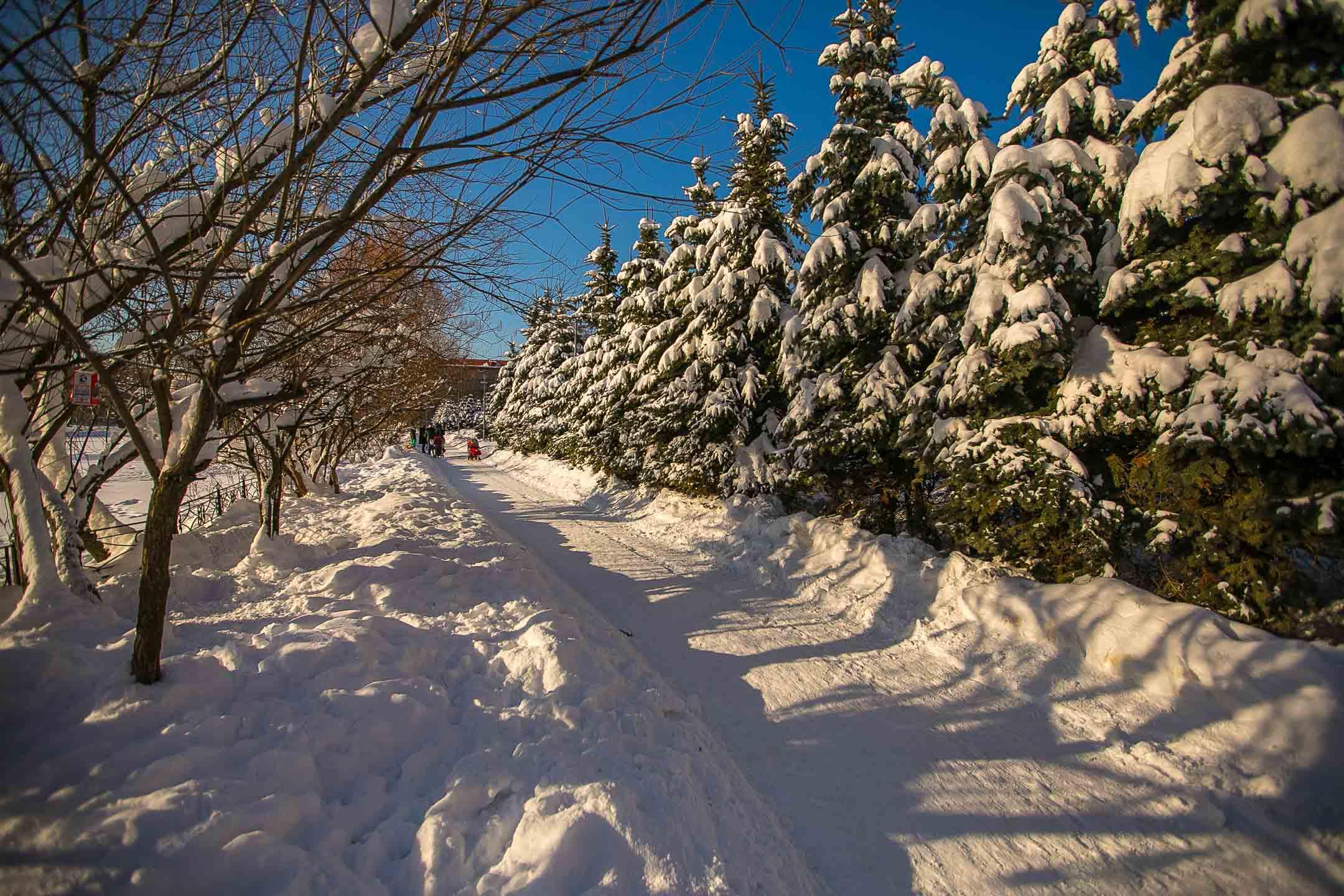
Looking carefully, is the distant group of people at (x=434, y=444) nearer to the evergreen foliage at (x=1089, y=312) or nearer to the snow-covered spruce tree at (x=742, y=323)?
the snow-covered spruce tree at (x=742, y=323)

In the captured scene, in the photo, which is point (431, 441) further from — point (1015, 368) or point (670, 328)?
point (1015, 368)

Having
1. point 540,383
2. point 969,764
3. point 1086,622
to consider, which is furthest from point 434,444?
point 969,764

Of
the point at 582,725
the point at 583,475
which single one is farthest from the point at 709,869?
the point at 583,475

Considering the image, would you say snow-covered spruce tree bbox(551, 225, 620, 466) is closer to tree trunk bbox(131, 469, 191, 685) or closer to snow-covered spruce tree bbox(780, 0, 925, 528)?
snow-covered spruce tree bbox(780, 0, 925, 528)

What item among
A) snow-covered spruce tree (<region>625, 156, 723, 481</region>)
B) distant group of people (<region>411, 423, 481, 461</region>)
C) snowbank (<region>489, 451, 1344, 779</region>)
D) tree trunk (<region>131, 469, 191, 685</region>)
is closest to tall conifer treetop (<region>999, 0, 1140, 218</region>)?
snowbank (<region>489, 451, 1344, 779</region>)

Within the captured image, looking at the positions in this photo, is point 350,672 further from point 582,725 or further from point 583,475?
point 583,475

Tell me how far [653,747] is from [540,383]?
78.0 ft

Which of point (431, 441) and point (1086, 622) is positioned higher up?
point (431, 441)

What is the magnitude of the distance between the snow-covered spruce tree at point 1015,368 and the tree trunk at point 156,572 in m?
6.61

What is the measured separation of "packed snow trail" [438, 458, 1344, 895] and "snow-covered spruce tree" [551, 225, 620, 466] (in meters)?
11.7

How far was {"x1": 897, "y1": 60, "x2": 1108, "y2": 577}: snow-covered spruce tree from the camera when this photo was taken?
5.22 m

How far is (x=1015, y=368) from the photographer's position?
5.52m

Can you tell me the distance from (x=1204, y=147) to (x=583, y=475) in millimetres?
17367

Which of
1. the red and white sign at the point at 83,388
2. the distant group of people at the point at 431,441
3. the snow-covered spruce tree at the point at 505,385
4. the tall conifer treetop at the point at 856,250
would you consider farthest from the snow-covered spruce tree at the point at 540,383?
the red and white sign at the point at 83,388
